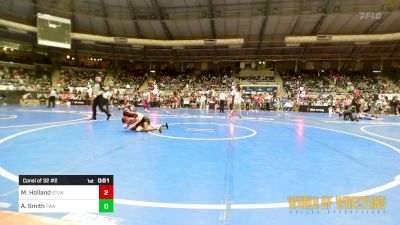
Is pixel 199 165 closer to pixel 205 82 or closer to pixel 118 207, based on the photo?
pixel 118 207

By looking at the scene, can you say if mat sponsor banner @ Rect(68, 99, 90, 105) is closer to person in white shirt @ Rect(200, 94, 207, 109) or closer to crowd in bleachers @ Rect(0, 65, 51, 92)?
crowd in bleachers @ Rect(0, 65, 51, 92)

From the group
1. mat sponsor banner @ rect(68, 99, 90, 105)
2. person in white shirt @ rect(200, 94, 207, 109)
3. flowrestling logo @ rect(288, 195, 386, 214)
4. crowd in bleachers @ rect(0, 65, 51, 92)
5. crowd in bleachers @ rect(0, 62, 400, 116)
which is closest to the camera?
flowrestling logo @ rect(288, 195, 386, 214)

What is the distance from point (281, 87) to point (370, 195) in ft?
116

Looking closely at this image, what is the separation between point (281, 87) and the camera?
3819 centimetres

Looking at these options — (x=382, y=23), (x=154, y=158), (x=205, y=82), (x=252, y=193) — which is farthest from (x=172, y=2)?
(x=252, y=193)
